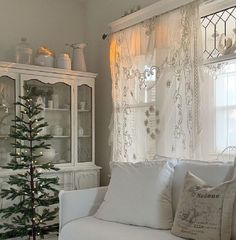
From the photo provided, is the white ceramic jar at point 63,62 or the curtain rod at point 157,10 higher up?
the curtain rod at point 157,10

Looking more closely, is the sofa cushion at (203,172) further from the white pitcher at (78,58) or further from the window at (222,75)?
the white pitcher at (78,58)

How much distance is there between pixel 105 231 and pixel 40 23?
2834 mm

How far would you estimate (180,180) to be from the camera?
2.41 metres

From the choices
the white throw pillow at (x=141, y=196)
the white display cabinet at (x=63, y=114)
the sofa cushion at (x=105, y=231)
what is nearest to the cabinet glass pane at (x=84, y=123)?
the white display cabinet at (x=63, y=114)

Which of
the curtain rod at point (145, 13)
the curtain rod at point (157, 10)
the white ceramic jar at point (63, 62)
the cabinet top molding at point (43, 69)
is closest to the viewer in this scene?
the curtain rod at point (157, 10)

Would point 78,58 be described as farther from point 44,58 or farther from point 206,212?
point 206,212

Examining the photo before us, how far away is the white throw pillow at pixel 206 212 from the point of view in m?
1.91

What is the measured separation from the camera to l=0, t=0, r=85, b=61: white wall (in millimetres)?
3871

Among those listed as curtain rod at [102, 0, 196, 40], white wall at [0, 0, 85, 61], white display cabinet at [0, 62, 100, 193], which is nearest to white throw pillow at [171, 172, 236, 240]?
curtain rod at [102, 0, 196, 40]

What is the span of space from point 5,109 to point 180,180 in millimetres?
1987

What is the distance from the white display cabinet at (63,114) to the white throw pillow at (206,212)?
1889mm

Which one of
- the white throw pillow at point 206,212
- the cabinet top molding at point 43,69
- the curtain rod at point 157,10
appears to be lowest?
the white throw pillow at point 206,212

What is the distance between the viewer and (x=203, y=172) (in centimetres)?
229

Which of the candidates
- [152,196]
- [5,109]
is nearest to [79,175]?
[5,109]
